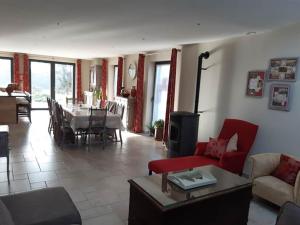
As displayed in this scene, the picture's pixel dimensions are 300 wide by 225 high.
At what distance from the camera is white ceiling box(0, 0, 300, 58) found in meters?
2.45

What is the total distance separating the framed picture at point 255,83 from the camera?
3.56 m

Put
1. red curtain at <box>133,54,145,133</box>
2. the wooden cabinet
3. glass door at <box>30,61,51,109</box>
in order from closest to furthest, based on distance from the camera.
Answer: red curtain at <box>133,54,145,133</box>, the wooden cabinet, glass door at <box>30,61,51,109</box>

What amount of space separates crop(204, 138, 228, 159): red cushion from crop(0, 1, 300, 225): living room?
416 mm

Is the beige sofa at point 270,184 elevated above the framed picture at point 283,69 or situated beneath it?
situated beneath

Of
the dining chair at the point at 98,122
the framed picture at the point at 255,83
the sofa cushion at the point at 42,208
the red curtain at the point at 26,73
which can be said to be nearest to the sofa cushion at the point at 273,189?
the framed picture at the point at 255,83

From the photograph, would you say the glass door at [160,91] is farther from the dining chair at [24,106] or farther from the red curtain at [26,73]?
the red curtain at [26,73]

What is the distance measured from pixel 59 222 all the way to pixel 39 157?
283cm

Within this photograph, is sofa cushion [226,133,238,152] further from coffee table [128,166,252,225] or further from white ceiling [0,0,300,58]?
white ceiling [0,0,300,58]

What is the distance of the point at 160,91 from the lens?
21.4 ft

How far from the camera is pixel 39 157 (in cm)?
431

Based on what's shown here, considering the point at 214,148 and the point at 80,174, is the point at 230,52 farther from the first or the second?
the point at 80,174

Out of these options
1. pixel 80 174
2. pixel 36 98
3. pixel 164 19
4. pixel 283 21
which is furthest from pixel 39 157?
pixel 36 98

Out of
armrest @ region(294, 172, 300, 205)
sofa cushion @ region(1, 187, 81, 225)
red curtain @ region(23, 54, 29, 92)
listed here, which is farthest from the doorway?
armrest @ region(294, 172, 300, 205)

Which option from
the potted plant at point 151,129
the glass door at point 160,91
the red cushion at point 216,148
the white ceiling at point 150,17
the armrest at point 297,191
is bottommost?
the potted plant at point 151,129
